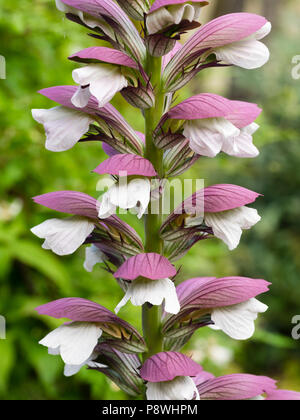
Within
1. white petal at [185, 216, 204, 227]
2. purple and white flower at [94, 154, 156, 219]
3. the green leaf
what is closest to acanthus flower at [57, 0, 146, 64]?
purple and white flower at [94, 154, 156, 219]

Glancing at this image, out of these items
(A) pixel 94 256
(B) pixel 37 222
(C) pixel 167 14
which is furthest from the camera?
(B) pixel 37 222

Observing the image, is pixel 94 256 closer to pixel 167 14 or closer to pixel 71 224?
pixel 71 224

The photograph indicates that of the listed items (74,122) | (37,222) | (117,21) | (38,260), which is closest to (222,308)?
(74,122)

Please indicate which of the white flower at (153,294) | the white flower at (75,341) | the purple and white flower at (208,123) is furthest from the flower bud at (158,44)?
the white flower at (75,341)

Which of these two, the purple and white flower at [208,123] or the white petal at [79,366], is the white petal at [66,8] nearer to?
the purple and white flower at [208,123]

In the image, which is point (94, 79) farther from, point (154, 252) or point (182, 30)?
point (154, 252)
